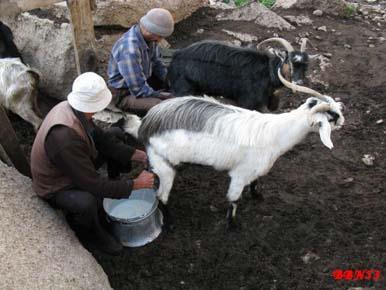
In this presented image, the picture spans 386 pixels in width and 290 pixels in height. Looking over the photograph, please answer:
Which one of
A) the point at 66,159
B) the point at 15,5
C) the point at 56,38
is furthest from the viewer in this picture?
the point at 56,38

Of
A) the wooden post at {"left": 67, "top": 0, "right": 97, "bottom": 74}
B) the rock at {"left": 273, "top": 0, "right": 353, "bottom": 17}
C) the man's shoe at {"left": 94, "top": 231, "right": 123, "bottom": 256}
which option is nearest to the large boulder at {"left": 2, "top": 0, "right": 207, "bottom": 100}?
the wooden post at {"left": 67, "top": 0, "right": 97, "bottom": 74}

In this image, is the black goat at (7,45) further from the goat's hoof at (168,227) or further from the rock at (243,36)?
the rock at (243,36)

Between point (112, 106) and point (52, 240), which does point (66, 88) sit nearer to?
point (112, 106)

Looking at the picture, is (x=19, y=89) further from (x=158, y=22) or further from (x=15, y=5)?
(x=158, y=22)

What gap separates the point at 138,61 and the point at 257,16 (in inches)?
158

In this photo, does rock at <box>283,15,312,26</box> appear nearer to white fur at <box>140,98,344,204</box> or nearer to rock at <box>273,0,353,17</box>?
rock at <box>273,0,353,17</box>

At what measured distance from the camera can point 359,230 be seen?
12.8 feet

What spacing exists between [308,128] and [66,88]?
315 centimetres

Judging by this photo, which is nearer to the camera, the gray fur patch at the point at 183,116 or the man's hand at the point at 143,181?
the man's hand at the point at 143,181

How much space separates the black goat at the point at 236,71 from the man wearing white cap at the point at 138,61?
30 cm

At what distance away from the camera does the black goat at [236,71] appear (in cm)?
475

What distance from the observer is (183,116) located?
367cm

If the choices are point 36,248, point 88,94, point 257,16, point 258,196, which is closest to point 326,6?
point 257,16

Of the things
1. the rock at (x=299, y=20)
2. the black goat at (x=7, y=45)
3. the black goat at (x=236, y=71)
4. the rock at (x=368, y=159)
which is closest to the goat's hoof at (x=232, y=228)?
the black goat at (x=236, y=71)
